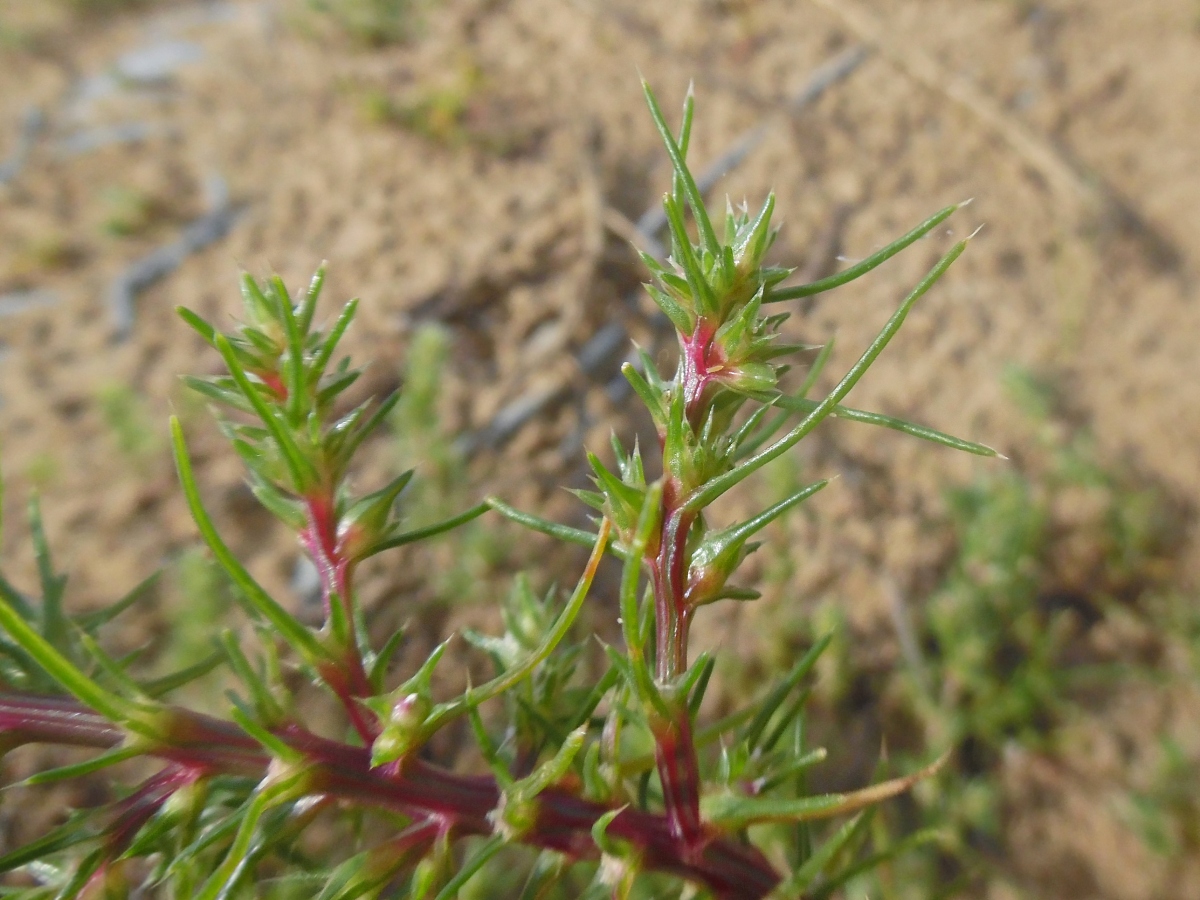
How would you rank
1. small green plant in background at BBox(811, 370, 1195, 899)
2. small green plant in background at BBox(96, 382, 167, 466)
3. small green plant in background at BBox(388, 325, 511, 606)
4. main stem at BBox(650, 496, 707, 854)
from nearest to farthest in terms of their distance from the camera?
main stem at BBox(650, 496, 707, 854) < small green plant in background at BBox(811, 370, 1195, 899) < small green plant in background at BBox(388, 325, 511, 606) < small green plant in background at BBox(96, 382, 167, 466)

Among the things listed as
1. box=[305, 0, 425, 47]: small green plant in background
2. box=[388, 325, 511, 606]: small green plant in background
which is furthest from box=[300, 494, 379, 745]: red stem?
box=[305, 0, 425, 47]: small green plant in background

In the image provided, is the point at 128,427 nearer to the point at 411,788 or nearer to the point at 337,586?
the point at 337,586

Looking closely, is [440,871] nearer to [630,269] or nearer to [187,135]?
[630,269]

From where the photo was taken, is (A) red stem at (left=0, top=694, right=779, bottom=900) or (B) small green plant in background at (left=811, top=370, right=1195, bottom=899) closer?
(A) red stem at (left=0, top=694, right=779, bottom=900)

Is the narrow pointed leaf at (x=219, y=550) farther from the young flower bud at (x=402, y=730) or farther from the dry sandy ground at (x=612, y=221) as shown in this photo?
the dry sandy ground at (x=612, y=221)

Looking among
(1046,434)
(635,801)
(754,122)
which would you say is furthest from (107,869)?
(754,122)

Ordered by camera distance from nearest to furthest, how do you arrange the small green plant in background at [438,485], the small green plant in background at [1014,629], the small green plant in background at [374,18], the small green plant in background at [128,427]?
the small green plant in background at [1014,629] → the small green plant in background at [438,485] → the small green plant in background at [128,427] → the small green plant in background at [374,18]

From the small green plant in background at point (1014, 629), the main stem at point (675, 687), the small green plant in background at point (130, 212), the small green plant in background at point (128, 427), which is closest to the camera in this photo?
the main stem at point (675, 687)

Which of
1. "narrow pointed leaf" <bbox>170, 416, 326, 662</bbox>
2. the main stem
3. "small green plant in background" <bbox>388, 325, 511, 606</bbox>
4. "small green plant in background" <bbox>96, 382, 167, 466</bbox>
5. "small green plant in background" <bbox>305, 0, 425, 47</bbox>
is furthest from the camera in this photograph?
"small green plant in background" <bbox>305, 0, 425, 47</bbox>

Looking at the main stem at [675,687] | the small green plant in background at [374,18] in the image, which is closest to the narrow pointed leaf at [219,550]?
the main stem at [675,687]

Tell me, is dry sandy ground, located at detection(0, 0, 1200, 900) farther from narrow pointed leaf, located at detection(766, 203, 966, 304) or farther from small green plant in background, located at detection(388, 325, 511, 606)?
narrow pointed leaf, located at detection(766, 203, 966, 304)
